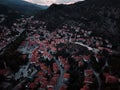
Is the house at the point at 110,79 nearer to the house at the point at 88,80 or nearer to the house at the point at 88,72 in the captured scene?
the house at the point at 88,80

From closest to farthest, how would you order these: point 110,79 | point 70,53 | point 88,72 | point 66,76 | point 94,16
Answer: point 110,79 < point 66,76 < point 88,72 < point 70,53 < point 94,16

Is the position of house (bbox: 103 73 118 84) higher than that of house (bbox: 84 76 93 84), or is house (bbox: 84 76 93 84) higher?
house (bbox: 103 73 118 84)

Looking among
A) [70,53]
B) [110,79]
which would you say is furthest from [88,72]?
[70,53]

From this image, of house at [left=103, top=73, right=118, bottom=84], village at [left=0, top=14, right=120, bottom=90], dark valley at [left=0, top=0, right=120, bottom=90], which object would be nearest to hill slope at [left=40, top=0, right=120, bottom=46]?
dark valley at [left=0, top=0, right=120, bottom=90]

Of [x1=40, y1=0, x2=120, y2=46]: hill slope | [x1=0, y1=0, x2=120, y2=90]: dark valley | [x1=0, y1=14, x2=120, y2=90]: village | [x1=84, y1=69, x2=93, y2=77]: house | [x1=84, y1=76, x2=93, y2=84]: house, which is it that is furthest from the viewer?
[x1=40, y1=0, x2=120, y2=46]: hill slope

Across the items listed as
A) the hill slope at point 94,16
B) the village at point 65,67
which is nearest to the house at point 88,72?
the village at point 65,67

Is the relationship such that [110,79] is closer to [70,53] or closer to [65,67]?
[65,67]

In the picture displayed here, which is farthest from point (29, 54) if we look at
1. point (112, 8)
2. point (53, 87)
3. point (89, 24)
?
point (112, 8)

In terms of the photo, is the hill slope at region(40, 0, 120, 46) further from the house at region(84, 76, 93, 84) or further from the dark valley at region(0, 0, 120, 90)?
the house at region(84, 76, 93, 84)

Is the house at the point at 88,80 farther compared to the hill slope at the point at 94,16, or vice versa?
the hill slope at the point at 94,16

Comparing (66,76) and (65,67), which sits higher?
(65,67)

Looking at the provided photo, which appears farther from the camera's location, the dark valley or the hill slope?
the hill slope
